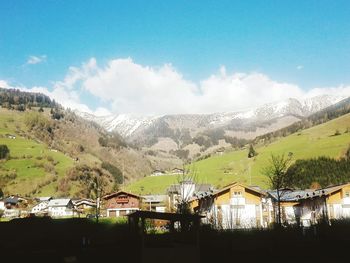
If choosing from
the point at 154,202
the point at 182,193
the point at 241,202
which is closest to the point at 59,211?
the point at 154,202

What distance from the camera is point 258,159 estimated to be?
163750 millimetres

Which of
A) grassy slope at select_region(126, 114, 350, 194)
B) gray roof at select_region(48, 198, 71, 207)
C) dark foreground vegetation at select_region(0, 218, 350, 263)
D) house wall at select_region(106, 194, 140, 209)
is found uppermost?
grassy slope at select_region(126, 114, 350, 194)

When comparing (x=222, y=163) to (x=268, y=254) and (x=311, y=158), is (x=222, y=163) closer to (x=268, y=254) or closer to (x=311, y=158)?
(x=311, y=158)

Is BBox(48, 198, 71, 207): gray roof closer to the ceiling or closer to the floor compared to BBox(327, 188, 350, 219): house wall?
closer to the ceiling

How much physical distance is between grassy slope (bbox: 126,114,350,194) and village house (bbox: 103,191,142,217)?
1852 inches

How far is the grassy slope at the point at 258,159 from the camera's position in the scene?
14450cm

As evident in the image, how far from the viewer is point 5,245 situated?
30.4 metres

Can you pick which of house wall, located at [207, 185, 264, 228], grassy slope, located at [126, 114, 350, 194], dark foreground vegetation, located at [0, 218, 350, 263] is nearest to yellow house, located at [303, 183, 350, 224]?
house wall, located at [207, 185, 264, 228]

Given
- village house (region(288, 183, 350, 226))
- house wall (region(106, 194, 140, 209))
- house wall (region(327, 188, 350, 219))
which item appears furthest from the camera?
house wall (region(106, 194, 140, 209))

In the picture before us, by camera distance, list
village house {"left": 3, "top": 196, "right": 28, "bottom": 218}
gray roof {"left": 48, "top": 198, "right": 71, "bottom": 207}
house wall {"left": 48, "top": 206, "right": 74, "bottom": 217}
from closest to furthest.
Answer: house wall {"left": 48, "top": 206, "right": 74, "bottom": 217}, gray roof {"left": 48, "top": 198, "right": 71, "bottom": 207}, village house {"left": 3, "top": 196, "right": 28, "bottom": 218}

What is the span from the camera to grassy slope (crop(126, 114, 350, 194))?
14450 centimetres

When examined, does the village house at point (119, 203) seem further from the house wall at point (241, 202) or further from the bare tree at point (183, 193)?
the house wall at point (241, 202)

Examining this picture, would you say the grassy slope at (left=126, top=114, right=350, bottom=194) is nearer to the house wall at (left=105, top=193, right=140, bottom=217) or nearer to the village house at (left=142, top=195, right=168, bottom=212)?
the village house at (left=142, top=195, right=168, bottom=212)

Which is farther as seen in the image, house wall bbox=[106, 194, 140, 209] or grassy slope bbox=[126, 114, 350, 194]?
grassy slope bbox=[126, 114, 350, 194]
